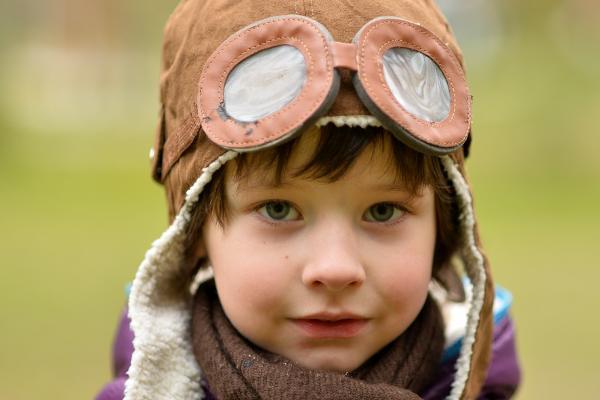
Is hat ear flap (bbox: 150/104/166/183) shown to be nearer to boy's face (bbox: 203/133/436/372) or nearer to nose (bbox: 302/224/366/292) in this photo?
boy's face (bbox: 203/133/436/372)

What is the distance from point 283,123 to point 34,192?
6.67m

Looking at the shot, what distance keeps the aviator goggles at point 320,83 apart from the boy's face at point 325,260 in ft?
0.22

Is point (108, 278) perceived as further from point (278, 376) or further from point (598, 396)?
point (278, 376)

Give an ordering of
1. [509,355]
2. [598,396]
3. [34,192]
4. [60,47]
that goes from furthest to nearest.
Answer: [60,47], [34,192], [598,396], [509,355]

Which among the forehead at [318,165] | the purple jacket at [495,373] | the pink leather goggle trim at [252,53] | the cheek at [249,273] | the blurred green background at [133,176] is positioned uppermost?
the pink leather goggle trim at [252,53]

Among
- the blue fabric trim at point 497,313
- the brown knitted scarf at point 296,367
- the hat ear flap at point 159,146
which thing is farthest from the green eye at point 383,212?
the hat ear flap at point 159,146

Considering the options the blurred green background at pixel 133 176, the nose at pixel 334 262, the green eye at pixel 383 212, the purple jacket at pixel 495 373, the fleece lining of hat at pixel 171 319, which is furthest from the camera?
the blurred green background at pixel 133 176

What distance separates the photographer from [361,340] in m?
1.81

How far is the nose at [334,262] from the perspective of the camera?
166 cm

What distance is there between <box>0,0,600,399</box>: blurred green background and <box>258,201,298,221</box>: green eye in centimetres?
227

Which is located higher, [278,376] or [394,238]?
[394,238]

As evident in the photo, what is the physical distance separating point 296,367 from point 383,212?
0.32 meters

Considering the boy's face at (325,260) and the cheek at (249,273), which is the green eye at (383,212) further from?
the cheek at (249,273)

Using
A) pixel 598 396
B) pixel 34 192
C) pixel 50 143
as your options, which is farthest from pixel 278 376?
pixel 50 143
